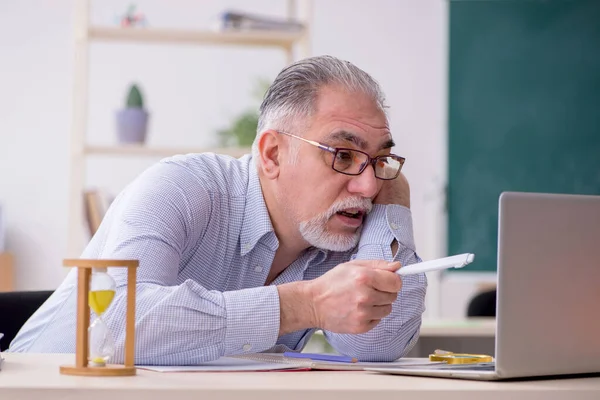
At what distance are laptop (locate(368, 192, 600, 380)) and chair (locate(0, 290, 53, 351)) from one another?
107cm

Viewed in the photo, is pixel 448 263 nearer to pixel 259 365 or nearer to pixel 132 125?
pixel 259 365

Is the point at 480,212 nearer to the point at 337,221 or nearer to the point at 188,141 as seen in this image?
the point at 188,141

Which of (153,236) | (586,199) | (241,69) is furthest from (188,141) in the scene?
(586,199)

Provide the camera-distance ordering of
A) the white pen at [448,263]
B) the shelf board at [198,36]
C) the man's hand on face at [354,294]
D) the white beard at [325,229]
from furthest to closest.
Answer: the shelf board at [198,36], the white beard at [325,229], the man's hand on face at [354,294], the white pen at [448,263]

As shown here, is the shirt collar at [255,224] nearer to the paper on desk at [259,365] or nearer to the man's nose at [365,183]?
the man's nose at [365,183]

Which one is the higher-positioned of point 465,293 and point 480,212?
point 480,212

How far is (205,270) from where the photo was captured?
190cm

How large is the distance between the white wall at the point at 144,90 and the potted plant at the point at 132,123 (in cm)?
118

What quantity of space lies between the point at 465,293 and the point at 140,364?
4300 millimetres

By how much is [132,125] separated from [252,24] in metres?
0.67

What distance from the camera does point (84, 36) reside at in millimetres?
3738

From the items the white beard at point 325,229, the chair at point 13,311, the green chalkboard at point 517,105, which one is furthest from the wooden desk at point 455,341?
the green chalkboard at point 517,105

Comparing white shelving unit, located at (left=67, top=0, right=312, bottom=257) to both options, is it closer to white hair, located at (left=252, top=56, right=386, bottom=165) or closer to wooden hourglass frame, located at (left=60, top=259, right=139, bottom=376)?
white hair, located at (left=252, top=56, right=386, bottom=165)

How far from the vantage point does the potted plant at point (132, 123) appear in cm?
383
